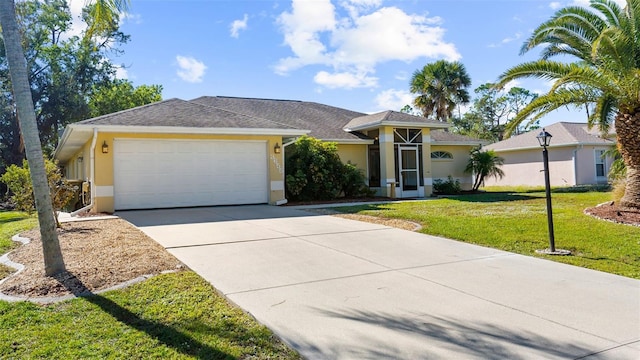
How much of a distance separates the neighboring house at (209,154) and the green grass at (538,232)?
4671 mm

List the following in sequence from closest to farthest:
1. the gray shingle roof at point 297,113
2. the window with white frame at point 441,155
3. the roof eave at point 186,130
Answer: the roof eave at point 186,130 < the gray shingle roof at point 297,113 < the window with white frame at point 441,155

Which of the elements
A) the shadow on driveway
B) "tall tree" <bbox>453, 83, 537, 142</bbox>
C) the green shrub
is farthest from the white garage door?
"tall tree" <bbox>453, 83, 537, 142</bbox>

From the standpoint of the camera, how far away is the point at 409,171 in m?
19.6

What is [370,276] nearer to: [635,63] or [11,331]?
[11,331]

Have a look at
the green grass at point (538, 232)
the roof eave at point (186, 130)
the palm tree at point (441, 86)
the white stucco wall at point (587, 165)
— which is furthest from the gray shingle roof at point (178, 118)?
the white stucco wall at point (587, 165)

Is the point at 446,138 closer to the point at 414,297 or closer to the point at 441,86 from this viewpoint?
the point at 441,86

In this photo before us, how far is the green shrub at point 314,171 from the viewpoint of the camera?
16.6 m

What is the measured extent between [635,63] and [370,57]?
1283 centimetres

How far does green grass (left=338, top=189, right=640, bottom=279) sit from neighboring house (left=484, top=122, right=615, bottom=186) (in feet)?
44.0

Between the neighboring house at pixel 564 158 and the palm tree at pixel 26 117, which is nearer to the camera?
the palm tree at pixel 26 117

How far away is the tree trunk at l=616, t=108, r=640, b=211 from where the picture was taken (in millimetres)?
10900

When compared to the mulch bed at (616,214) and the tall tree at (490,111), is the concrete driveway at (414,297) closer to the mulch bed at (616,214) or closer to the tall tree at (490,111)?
the mulch bed at (616,214)

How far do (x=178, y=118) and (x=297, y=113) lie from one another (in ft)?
28.8

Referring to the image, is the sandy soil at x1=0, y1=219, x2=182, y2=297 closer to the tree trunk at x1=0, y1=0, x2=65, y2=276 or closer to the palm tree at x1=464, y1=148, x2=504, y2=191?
the tree trunk at x1=0, y1=0, x2=65, y2=276
